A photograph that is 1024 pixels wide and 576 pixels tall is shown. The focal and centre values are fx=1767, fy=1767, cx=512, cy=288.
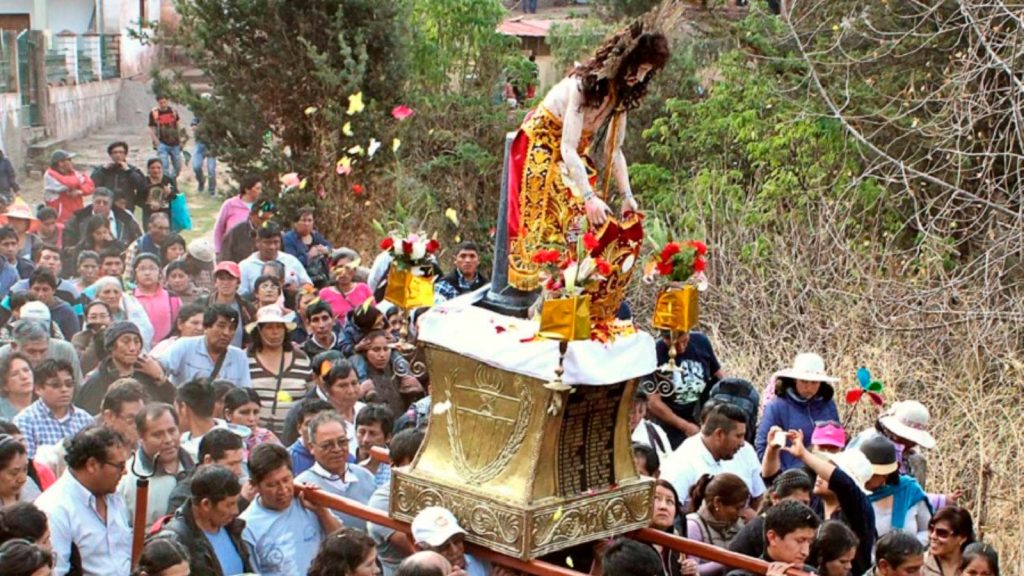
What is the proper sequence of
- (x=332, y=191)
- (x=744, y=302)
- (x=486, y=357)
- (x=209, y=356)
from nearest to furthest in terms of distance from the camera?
(x=486, y=357) → (x=209, y=356) → (x=744, y=302) → (x=332, y=191)

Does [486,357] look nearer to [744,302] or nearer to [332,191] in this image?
[744,302]

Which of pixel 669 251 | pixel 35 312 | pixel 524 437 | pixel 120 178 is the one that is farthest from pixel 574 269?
pixel 120 178

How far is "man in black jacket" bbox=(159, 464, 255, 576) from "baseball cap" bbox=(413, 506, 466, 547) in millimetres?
776

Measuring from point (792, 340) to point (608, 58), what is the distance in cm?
666

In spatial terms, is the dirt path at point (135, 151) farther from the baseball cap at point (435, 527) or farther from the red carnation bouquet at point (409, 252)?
the baseball cap at point (435, 527)

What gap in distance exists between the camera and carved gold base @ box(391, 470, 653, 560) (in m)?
7.09

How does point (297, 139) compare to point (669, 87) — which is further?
point (669, 87)

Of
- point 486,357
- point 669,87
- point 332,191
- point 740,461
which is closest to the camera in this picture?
point 486,357

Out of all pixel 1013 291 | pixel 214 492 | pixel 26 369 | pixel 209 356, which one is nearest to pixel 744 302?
pixel 1013 291

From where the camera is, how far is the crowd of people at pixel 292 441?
7391 mm

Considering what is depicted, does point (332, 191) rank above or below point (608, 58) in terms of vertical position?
below

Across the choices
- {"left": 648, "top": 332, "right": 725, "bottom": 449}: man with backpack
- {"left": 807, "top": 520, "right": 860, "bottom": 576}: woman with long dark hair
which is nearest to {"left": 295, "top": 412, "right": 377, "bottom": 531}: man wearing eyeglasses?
{"left": 807, "top": 520, "right": 860, "bottom": 576}: woman with long dark hair

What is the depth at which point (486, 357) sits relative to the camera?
7180 mm

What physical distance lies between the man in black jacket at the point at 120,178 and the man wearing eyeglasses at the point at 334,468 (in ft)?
24.6
